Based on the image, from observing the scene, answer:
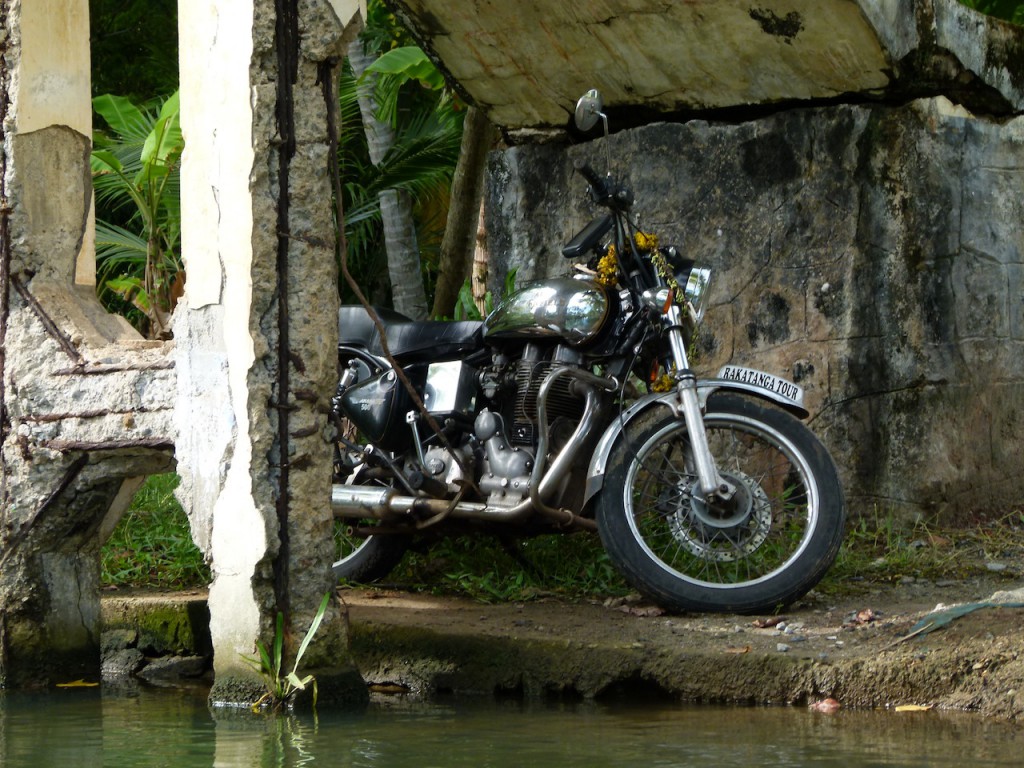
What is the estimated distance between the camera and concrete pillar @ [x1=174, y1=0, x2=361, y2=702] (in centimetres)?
454

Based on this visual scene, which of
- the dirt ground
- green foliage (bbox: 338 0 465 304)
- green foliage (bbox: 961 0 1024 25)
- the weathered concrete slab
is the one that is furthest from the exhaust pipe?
green foliage (bbox: 961 0 1024 25)

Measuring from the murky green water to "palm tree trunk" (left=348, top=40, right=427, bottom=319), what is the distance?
5.12 meters

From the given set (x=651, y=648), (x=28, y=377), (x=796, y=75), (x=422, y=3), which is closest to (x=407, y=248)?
(x=422, y=3)

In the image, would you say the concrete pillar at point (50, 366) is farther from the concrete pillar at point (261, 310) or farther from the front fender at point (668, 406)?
the front fender at point (668, 406)

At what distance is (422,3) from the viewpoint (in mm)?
6551

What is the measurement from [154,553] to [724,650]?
3013 millimetres

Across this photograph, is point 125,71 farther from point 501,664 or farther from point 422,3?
point 501,664

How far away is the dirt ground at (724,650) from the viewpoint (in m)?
4.38

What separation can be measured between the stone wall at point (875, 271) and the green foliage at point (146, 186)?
282 cm

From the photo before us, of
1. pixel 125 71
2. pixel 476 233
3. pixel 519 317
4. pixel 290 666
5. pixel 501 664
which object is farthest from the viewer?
pixel 125 71

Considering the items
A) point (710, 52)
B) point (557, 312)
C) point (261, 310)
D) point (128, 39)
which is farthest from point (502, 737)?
point (128, 39)

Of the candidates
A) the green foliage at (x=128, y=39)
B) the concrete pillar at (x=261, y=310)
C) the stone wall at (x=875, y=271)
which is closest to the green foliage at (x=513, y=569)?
the stone wall at (x=875, y=271)

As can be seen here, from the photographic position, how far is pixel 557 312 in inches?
217

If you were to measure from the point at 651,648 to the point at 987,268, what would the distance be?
275cm
